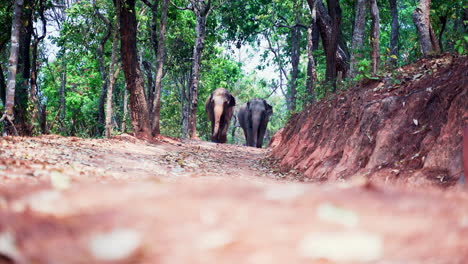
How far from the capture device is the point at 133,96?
486 inches

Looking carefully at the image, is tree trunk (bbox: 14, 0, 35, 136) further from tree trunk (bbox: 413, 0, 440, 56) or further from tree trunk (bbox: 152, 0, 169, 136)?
tree trunk (bbox: 413, 0, 440, 56)

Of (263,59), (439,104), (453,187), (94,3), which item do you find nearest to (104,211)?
(453,187)

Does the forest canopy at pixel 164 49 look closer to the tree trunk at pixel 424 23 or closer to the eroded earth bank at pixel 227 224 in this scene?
the tree trunk at pixel 424 23

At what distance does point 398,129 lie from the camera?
660 centimetres

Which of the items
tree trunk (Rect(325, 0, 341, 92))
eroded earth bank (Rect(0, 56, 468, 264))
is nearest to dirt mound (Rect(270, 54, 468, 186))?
tree trunk (Rect(325, 0, 341, 92))

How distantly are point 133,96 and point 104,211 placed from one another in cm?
1111

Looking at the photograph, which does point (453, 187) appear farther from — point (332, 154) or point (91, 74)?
point (91, 74)

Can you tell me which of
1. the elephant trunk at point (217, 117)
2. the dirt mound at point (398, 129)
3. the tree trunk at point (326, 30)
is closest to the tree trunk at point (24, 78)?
the dirt mound at point (398, 129)

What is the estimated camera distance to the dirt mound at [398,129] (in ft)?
17.7

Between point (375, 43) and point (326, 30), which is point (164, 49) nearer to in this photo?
point (326, 30)

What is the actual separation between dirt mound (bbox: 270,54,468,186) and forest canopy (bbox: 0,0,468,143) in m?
0.56

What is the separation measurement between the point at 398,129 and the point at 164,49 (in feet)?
46.6

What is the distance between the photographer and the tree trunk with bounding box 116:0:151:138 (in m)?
12.2

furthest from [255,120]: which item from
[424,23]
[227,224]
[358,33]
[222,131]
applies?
[227,224]
